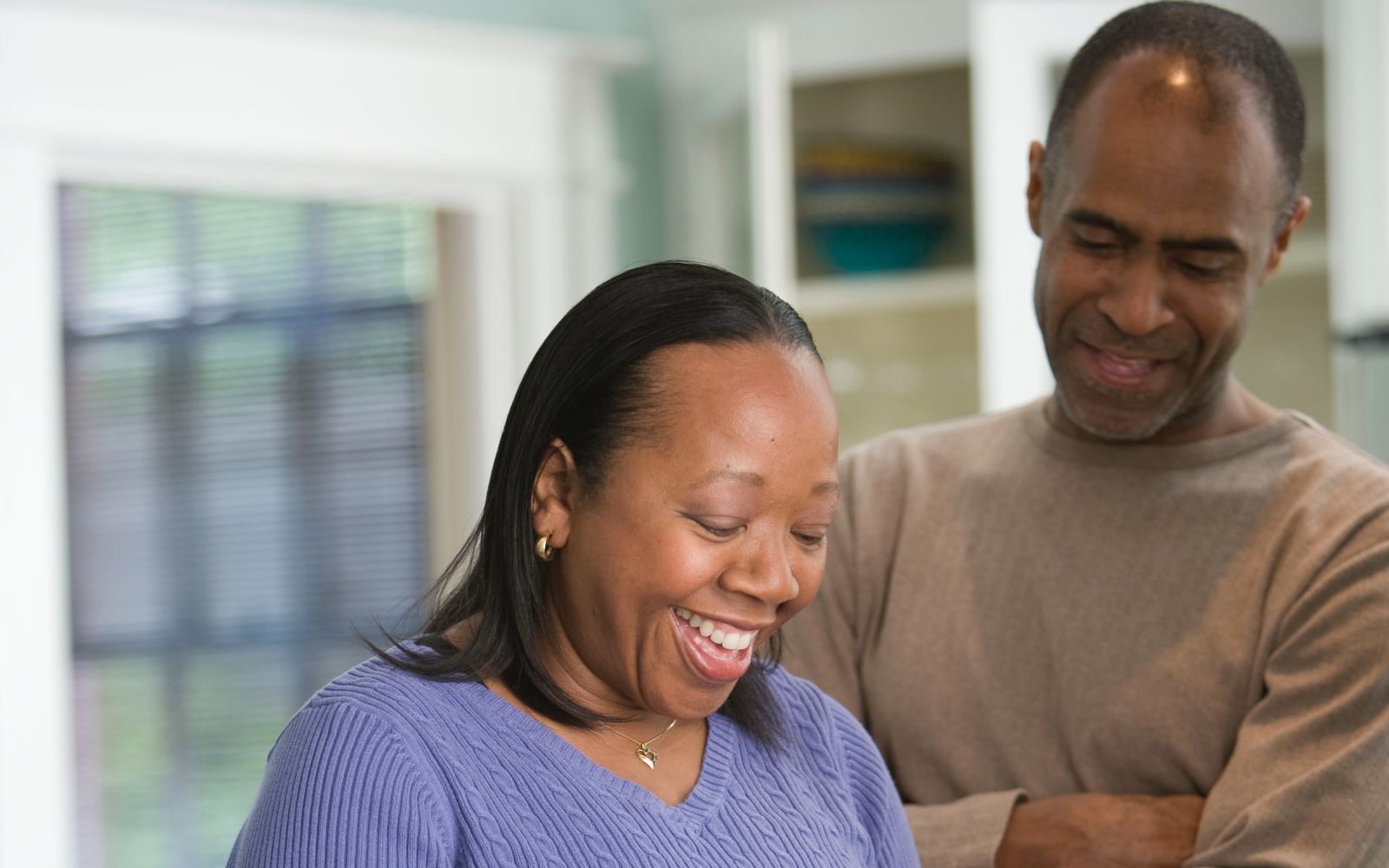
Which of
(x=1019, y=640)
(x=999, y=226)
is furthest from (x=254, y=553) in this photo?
(x=1019, y=640)

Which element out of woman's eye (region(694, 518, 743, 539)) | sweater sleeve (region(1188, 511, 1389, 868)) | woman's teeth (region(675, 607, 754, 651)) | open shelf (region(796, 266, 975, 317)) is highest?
open shelf (region(796, 266, 975, 317))

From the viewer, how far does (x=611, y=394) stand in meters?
1.09

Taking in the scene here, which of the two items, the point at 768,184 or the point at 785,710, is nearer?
the point at 785,710

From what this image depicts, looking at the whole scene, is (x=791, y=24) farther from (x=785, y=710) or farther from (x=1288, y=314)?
(x=785, y=710)

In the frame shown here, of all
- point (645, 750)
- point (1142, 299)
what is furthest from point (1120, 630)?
point (645, 750)

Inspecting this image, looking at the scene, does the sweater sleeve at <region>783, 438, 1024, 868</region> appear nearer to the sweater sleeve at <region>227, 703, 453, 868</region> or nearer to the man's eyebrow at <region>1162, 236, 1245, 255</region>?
the man's eyebrow at <region>1162, 236, 1245, 255</region>

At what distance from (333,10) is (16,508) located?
1.06 meters

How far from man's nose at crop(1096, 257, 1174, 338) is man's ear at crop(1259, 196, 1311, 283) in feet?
0.34

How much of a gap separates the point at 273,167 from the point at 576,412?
2104 millimetres

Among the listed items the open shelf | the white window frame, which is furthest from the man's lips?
the white window frame

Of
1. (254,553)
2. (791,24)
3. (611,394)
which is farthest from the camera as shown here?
(254,553)

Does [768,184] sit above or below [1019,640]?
above

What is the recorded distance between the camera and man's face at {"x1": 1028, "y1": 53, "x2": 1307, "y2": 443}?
56.1 inches

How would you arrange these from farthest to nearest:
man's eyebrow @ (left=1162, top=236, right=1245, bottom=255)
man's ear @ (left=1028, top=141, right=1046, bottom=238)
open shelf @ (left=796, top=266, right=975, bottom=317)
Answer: open shelf @ (left=796, top=266, right=975, bottom=317) < man's ear @ (left=1028, top=141, right=1046, bottom=238) < man's eyebrow @ (left=1162, top=236, right=1245, bottom=255)
